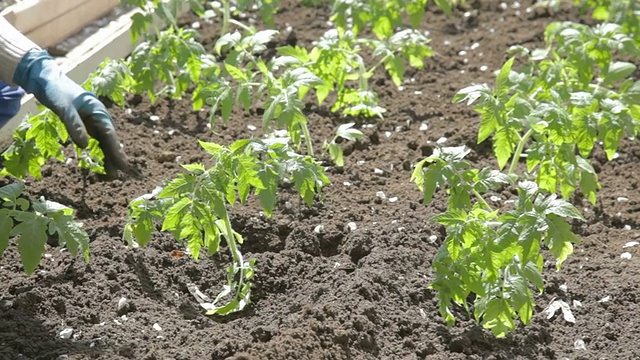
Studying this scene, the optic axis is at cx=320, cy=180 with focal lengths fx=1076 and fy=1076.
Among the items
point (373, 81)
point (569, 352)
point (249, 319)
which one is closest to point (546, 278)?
point (569, 352)

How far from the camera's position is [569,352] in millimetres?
3357

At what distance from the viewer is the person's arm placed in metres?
3.35

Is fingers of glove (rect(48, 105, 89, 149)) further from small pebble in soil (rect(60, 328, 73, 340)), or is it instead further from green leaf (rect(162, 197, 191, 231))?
small pebble in soil (rect(60, 328, 73, 340))

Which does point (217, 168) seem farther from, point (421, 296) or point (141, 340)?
point (421, 296)

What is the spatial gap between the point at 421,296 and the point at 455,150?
0.54 meters

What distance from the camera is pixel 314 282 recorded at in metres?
3.59

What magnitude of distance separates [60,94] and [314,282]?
102 centimetres

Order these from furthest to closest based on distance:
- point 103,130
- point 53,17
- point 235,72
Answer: point 53,17 < point 235,72 < point 103,130

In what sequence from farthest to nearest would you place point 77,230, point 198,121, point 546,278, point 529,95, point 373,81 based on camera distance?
point 373,81 → point 198,121 → point 529,95 → point 546,278 → point 77,230

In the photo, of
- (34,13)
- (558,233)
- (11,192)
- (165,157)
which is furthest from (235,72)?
(558,233)

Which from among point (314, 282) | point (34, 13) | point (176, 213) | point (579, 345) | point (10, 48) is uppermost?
point (10, 48)

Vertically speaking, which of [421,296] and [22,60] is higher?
[22,60]

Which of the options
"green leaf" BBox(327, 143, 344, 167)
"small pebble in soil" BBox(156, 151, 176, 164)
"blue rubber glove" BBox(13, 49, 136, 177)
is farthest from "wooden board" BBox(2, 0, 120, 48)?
"green leaf" BBox(327, 143, 344, 167)

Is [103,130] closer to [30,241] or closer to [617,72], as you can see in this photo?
[30,241]
